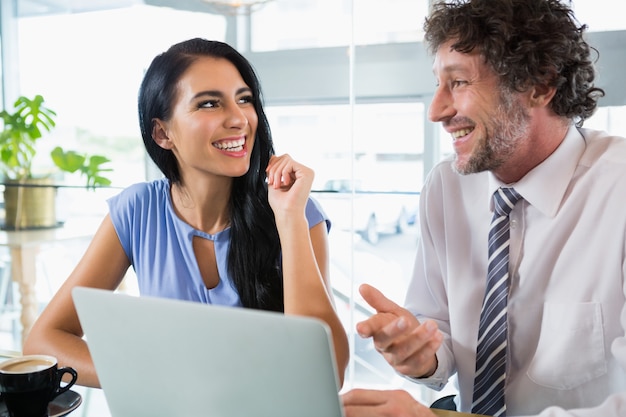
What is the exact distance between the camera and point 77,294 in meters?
0.88

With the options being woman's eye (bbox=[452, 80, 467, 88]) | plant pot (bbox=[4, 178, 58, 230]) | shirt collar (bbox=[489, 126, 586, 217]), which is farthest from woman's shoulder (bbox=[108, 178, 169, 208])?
plant pot (bbox=[4, 178, 58, 230])

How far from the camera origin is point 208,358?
31.7 inches

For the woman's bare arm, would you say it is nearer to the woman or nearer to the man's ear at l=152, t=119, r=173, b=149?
the woman

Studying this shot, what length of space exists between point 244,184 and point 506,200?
0.70 metres

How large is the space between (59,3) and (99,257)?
90.9 inches

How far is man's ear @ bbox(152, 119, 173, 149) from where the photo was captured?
71.1 inches

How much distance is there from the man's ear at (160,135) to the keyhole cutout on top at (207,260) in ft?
0.93

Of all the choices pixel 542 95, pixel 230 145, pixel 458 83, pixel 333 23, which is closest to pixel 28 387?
pixel 230 145

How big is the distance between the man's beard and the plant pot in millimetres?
2751

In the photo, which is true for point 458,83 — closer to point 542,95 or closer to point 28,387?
point 542,95

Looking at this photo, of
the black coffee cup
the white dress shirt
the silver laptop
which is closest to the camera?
the silver laptop

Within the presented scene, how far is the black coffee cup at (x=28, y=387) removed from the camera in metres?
1.03

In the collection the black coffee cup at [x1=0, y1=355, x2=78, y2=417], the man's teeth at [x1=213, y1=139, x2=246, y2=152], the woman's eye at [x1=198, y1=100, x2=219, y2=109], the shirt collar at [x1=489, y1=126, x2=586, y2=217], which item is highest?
the woman's eye at [x1=198, y1=100, x2=219, y2=109]

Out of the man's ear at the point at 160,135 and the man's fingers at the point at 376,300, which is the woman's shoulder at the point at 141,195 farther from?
the man's fingers at the point at 376,300
